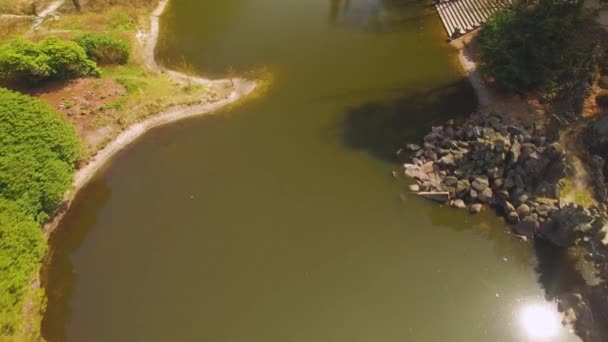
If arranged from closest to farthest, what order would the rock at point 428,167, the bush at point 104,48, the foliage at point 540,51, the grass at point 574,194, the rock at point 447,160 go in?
the grass at point 574,194 < the rock at point 447,160 < the rock at point 428,167 < the foliage at point 540,51 < the bush at point 104,48

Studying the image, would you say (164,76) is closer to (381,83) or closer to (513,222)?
(381,83)

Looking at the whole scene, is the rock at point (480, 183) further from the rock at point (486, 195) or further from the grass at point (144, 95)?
the grass at point (144, 95)

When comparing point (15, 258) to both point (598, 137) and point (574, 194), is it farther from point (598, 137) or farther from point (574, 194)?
point (598, 137)

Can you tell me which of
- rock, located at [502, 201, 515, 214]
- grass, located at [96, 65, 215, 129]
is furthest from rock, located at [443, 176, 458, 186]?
grass, located at [96, 65, 215, 129]

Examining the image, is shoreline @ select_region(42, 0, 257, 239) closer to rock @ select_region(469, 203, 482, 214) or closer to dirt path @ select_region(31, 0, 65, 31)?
dirt path @ select_region(31, 0, 65, 31)

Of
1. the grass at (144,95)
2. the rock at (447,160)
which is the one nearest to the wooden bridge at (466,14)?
the rock at (447,160)

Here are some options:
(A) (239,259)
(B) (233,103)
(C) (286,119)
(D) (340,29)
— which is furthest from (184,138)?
(D) (340,29)

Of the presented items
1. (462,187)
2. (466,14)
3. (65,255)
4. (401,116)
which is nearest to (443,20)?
(466,14)
